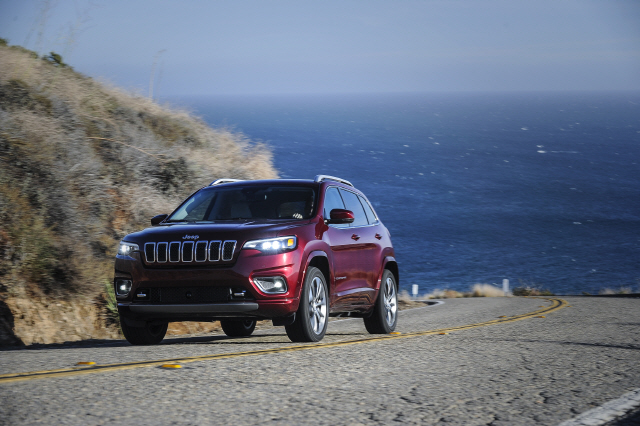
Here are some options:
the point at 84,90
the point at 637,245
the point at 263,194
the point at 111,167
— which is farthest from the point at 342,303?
the point at 637,245

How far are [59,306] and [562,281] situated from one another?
73651 mm

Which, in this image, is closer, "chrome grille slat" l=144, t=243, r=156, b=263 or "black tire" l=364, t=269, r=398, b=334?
"chrome grille slat" l=144, t=243, r=156, b=263

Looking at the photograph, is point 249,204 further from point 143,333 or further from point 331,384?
point 331,384

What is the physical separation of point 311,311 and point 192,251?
4.81 feet

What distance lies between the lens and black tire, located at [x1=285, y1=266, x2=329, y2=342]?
7.82 m

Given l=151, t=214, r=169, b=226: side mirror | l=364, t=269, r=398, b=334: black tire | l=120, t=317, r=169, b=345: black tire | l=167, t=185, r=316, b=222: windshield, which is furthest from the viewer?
l=364, t=269, r=398, b=334: black tire

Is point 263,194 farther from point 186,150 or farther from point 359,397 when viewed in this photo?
point 186,150

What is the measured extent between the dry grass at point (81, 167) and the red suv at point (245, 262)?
3.30 m

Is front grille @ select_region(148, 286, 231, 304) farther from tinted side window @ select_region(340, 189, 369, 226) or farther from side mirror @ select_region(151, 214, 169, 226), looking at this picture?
tinted side window @ select_region(340, 189, 369, 226)

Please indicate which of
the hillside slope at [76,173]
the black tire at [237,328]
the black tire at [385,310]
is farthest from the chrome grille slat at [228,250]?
the hillside slope at [76,173]

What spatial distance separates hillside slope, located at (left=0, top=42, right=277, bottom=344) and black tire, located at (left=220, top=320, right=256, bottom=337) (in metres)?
2.35

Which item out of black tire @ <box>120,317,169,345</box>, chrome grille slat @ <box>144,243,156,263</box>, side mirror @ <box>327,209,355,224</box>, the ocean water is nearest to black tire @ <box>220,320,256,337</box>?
black tire @ <box>120,317,169,345</box>

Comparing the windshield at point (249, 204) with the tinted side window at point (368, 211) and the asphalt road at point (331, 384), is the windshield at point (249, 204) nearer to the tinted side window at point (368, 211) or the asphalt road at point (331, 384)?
the asphalt road at point (331, 384)

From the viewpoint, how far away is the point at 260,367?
20.0 feet
